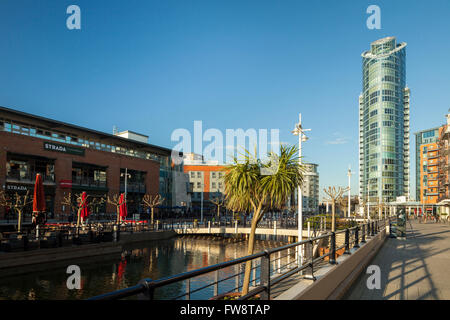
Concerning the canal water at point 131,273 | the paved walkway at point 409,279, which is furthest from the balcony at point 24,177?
the paved walkway at point 409,279

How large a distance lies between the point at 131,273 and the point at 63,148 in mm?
→ 30597

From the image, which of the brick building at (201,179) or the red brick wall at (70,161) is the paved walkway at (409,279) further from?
the brick building at (201,179)

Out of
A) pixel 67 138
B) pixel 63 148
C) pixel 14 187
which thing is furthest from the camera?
pixel 67 138

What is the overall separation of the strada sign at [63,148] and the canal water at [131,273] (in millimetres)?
20924

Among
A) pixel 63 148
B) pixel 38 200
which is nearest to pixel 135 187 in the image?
pixel 63 148

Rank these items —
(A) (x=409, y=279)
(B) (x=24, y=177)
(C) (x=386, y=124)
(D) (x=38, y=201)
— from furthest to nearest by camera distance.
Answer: (C) (x=386, y=124)
(B) (x=24, y=177)
(D) (x=38, y=201)
(A) (x=409, y=279)

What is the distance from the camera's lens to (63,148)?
44406 millimetres

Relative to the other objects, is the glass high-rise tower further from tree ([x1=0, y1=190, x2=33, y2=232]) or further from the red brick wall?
tree ([x1=0, y1=190, x2=33, y2=232])

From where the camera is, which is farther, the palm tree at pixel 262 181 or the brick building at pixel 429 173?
the brick building at pixel 429 173

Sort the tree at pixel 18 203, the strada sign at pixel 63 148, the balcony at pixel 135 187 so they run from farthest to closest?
1. the balcony at pixel 135 187
2. the strada sign at pixel 63 148
3. the tree at pixel 18 203

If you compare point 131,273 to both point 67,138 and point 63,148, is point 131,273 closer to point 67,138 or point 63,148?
point 63,148

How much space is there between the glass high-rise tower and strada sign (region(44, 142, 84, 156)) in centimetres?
9502

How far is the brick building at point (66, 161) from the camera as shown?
39531 mm

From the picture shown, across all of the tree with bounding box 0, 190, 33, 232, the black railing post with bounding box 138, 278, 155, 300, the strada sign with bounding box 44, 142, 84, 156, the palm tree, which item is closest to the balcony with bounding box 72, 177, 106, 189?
the strada sign with bounding box 44, 142, 84, 156
